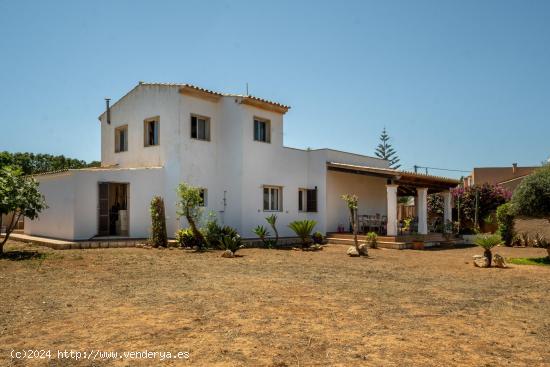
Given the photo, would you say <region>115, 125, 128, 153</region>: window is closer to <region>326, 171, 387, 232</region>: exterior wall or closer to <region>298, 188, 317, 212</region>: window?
<region>298, 188, 317, 212</region>: window

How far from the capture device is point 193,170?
17234 mm

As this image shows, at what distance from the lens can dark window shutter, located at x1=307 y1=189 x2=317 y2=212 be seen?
2047cm

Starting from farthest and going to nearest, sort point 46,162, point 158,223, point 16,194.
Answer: point 46,162 < point 158,223 < point 16,194

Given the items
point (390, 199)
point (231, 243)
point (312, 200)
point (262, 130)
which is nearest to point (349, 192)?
point (312, 200)

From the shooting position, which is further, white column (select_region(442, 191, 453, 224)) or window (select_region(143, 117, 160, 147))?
white column (select_region(442, 191, 453, 224))

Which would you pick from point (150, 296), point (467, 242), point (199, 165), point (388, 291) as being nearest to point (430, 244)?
point (467, 242)

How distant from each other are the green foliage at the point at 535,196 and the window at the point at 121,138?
15.7 metres

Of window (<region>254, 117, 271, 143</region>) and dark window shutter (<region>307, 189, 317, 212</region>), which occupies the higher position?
window (<region>254, 117, 271, 143</region>)

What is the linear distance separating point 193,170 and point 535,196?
39.1 feet

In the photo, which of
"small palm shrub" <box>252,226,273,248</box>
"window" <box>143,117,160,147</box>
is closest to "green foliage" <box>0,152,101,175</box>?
"window" <box>143,117,160,147</box>

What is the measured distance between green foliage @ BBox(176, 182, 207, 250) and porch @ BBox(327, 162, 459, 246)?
6729 millimetres

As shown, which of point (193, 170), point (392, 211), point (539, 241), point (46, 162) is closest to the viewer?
point (193, 170)

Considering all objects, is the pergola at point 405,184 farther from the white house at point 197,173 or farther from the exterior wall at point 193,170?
the exterior wall at point 193,170

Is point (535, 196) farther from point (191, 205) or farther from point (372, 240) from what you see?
point (191, 205)
